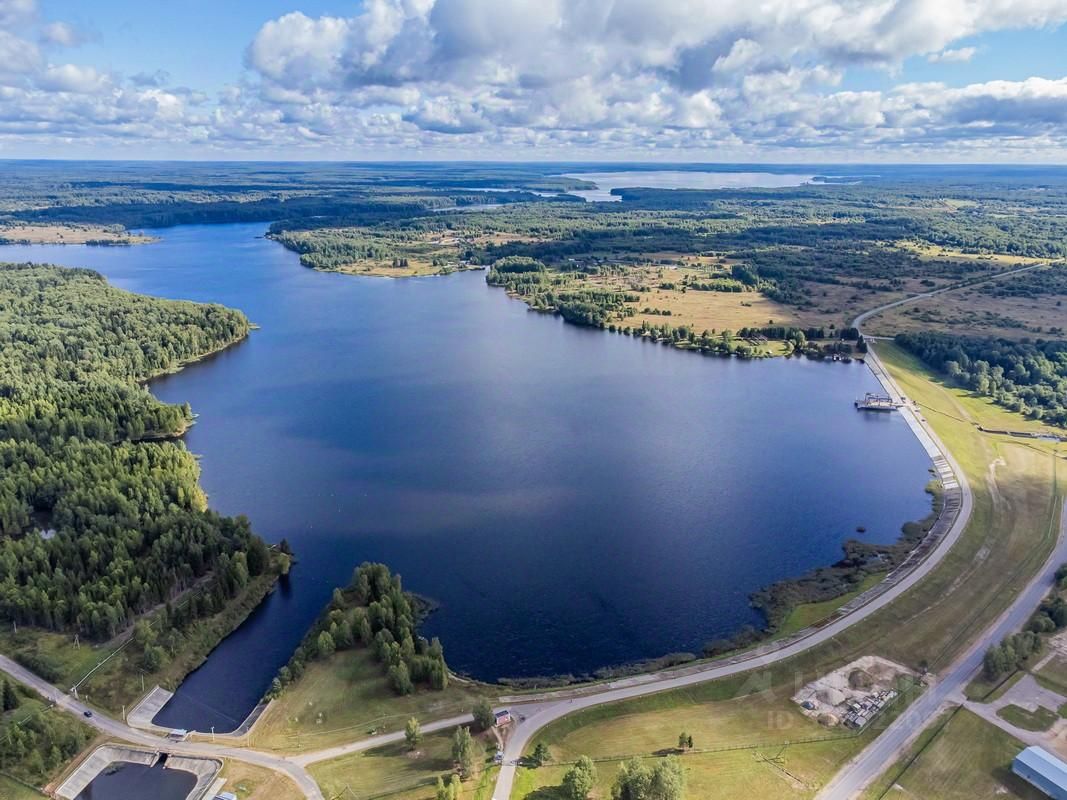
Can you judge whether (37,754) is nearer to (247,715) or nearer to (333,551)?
(247,715)

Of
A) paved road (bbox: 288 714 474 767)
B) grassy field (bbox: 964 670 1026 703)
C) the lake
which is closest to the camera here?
paved road (bbox: 288 714 474 767)

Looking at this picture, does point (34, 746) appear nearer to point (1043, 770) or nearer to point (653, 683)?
point (653, 683)

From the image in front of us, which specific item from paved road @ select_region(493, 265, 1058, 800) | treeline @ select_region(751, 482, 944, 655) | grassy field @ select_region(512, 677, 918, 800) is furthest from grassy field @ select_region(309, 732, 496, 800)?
treeline @ select_region(751, 482, 944, 655)

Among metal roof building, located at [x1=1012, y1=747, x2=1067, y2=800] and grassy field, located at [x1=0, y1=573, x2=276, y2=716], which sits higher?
grassy field, located at [x1=0, y1=573, x2=276, y2=716]

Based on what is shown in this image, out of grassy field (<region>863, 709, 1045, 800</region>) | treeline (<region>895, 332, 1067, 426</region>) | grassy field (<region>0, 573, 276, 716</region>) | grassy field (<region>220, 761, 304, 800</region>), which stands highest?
treeline (<region>895, 332, 1067, 426</region>)

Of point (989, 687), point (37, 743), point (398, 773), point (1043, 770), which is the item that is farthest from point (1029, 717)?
point (37, 743)

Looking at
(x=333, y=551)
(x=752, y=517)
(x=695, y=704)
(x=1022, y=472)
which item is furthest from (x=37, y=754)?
(x=1022, y=472)

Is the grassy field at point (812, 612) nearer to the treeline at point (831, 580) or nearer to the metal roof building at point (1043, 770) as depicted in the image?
the treeline at point (831, 580)

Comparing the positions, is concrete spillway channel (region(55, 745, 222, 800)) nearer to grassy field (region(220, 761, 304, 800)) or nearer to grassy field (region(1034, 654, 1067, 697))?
grassy field (region(220, 761, 304, 800))
